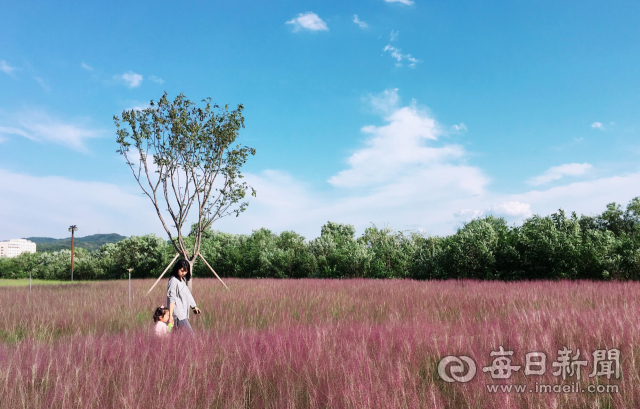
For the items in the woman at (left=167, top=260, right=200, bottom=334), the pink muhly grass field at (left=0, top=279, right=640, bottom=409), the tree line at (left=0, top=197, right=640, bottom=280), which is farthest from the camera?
the tree line at (left=0, top=197, right=640, bottom=280)

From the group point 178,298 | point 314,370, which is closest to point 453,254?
point 178,298

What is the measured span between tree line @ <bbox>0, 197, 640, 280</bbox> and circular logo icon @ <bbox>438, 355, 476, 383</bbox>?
13.0m

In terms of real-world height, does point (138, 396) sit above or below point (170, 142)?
below

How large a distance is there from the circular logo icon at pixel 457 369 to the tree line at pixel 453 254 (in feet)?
42.6

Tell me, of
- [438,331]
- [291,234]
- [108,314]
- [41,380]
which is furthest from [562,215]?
[291,234]

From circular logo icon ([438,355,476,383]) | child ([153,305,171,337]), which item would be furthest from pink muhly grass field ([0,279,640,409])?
child ([153,305,171,337])

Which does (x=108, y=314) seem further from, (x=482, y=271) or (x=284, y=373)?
(x=482, y=271)

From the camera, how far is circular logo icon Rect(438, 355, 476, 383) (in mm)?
3570

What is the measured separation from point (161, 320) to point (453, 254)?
13812 millimetres

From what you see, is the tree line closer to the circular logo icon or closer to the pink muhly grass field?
the pink muhly grass field

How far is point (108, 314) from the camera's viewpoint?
8.73 meters

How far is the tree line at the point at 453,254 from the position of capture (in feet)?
47.5

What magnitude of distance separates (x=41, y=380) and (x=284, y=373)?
2.42 m

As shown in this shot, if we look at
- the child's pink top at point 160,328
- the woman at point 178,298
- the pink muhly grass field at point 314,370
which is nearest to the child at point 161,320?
the child's pink top at point 160,328
